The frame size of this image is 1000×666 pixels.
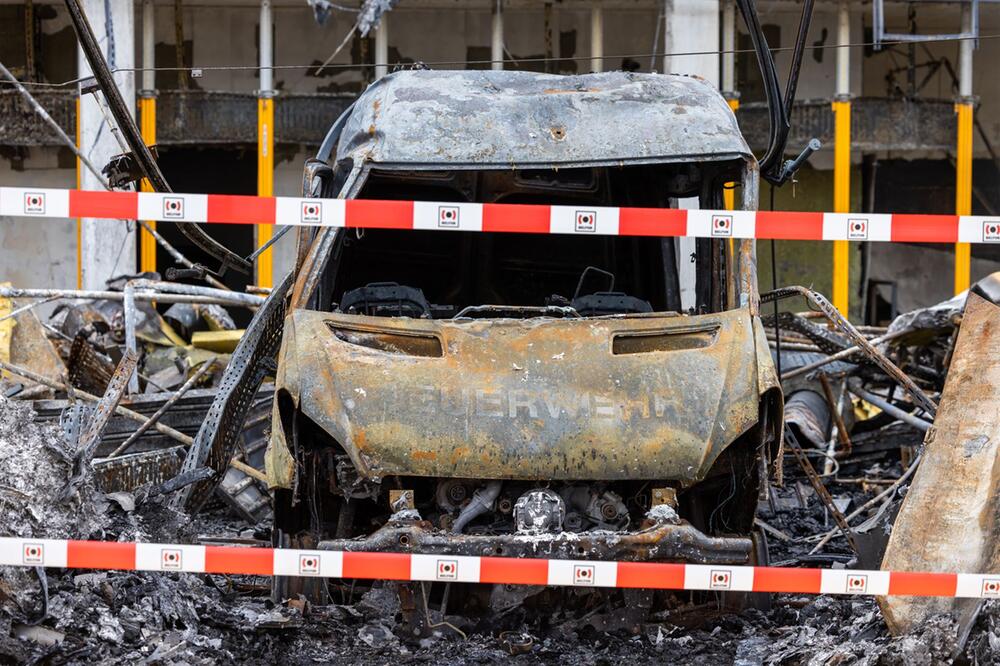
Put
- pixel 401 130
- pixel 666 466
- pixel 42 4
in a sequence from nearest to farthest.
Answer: pixel 666 466
pixel 401 130
pixel 42 4

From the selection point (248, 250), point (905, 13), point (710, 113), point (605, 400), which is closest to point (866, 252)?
point (905, 13)

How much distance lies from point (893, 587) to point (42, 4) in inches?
755

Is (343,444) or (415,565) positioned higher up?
(343,444)

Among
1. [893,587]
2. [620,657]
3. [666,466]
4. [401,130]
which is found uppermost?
[401,130]

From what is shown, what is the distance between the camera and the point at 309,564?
4.36 metres

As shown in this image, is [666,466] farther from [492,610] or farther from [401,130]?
[401,130]

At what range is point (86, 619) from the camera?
15.9 feet

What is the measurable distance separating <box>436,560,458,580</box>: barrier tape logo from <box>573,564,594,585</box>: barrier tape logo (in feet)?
1.31

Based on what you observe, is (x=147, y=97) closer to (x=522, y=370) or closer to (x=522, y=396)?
(x=522, y=370)

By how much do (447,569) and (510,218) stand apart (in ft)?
4.43

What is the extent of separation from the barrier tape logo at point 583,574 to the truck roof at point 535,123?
2126mm

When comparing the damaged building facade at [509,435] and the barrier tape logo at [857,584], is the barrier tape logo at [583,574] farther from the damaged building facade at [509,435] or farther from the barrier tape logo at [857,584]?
the barrier tape logo at [857,584]

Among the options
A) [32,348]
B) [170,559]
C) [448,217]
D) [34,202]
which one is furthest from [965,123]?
[170,559]

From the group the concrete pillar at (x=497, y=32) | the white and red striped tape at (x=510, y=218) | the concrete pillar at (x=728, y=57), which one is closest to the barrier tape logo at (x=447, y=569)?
the white and red striped tape at (x=510, y=218)
